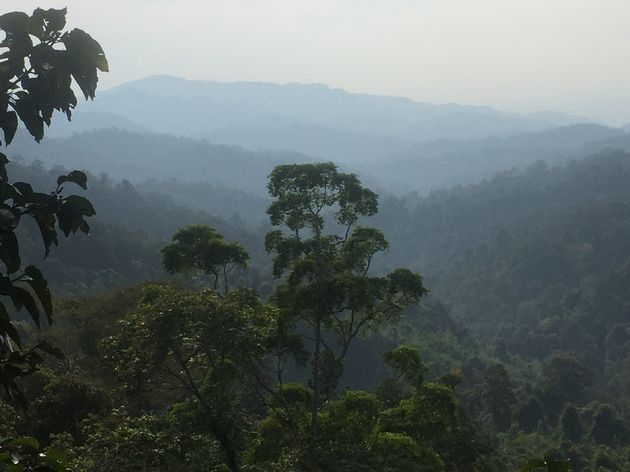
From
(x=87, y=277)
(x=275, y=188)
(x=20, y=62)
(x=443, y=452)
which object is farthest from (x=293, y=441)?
(x=87, y=277)

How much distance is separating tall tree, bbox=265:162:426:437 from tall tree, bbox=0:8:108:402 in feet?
22.4

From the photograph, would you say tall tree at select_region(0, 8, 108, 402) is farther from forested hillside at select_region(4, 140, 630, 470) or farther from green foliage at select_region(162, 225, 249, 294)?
green foliage at select_region(162, 225, 249, 294)

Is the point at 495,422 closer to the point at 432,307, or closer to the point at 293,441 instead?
the point at 432,307

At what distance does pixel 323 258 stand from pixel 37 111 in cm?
771

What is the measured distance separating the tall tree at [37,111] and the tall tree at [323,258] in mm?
6832

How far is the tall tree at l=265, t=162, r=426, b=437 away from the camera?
30.3 feet

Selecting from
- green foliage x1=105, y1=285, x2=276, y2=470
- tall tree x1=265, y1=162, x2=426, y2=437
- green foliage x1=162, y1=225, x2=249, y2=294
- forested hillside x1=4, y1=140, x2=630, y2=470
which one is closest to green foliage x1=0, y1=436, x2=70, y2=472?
green foliage x1=105, y1=285, x2=276, y2=470

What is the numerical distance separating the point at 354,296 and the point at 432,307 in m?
48.8

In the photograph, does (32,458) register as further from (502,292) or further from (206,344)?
(502,292)

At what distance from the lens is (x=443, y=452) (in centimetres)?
1691

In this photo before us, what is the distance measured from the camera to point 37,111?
2330 millimetres

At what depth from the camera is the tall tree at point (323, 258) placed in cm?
923

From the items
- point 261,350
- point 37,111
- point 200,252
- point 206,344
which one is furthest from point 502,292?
point 37,111

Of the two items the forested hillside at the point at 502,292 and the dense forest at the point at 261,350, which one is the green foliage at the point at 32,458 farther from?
the forested hillside at the point at 502,292
